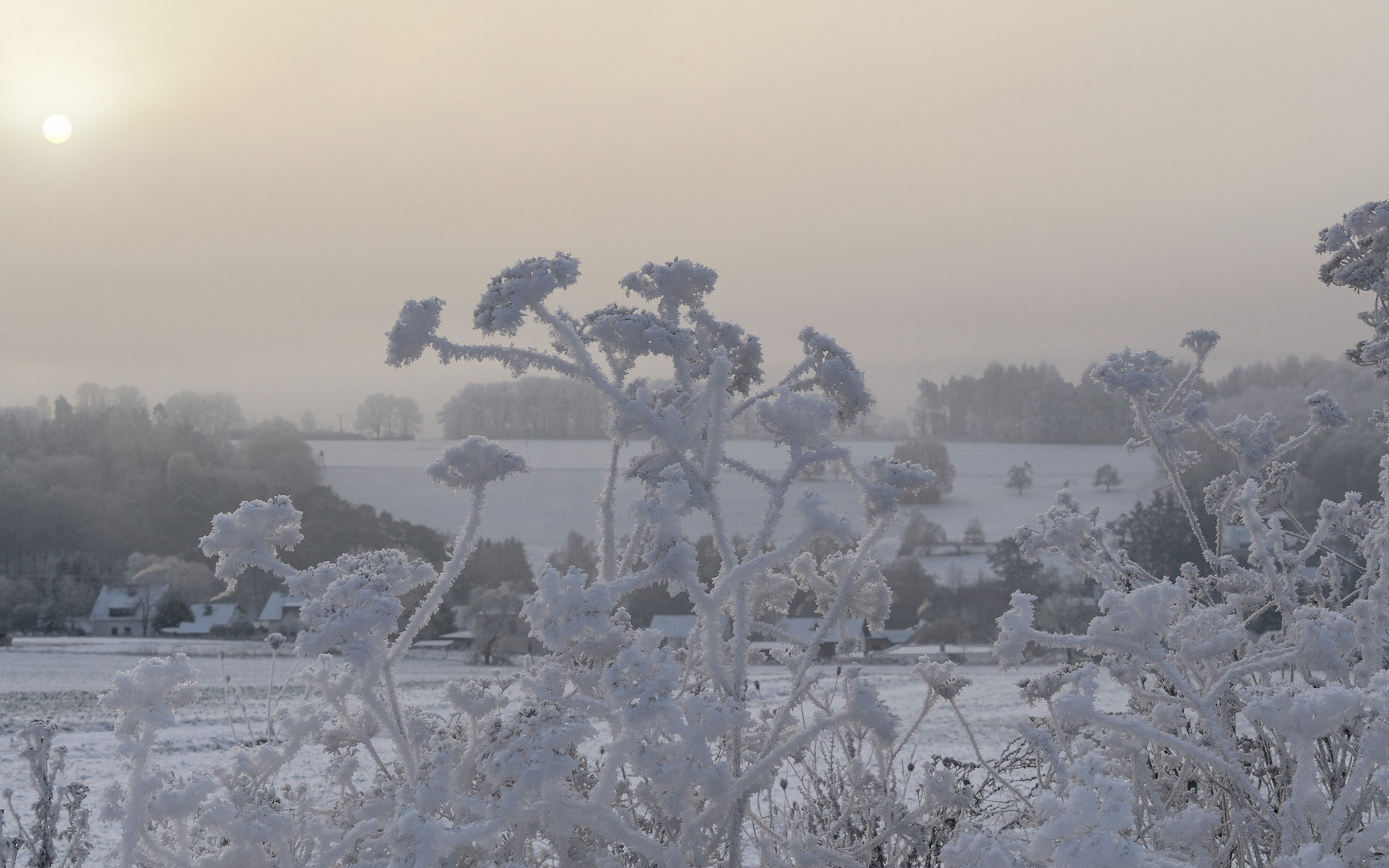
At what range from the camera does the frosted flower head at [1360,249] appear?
3477 millimetres

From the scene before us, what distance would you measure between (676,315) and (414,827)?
1.34 metres

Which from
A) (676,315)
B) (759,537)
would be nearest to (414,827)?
(759,537)

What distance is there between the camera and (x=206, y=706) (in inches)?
448

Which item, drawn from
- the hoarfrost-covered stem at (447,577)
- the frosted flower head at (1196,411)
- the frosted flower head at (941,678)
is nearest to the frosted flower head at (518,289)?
the hoarfrost-covered stem at (447,577)

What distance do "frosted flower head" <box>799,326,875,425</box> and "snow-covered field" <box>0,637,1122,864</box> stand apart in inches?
29.7

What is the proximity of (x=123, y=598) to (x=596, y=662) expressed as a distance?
115ft

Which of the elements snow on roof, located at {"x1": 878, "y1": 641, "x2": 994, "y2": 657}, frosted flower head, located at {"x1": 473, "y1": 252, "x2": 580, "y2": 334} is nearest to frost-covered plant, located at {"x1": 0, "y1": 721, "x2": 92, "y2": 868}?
frosted flower head, located at {"x1": 473, "y1": 252, "x2": 580, "y2": 334}

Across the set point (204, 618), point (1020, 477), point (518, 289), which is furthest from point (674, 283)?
point (1020, 477)

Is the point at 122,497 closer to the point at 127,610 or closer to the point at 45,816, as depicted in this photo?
the point at 127,610

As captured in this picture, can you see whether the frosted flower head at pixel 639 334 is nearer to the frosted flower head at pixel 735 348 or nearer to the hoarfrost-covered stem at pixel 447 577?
the frosted flower head at pixel 735 348

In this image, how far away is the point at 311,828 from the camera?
77.5 inches

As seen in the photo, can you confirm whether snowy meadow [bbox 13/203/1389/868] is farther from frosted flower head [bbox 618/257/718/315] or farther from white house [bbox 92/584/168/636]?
white house [bbox 92/584/168/636]

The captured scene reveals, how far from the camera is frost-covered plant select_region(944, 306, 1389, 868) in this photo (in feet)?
5.35

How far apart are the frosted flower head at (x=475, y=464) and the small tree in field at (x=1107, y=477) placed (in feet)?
99.9
